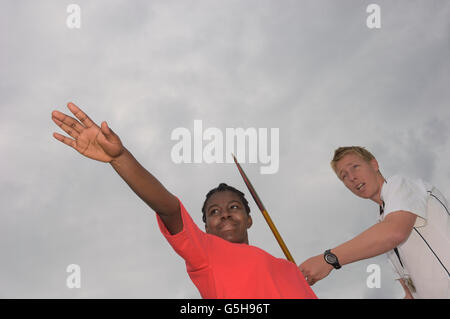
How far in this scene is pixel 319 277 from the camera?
10.3 feet

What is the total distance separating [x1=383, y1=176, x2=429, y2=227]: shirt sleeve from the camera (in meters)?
3.27

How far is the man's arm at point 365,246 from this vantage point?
10.2 ft

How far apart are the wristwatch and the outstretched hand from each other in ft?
5.95

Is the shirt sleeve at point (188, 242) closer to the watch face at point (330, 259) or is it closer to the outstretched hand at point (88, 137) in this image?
the outstretched hand at point (88, 137)

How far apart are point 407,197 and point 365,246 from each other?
605 millimetres

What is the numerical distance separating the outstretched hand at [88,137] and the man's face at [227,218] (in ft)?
4.30

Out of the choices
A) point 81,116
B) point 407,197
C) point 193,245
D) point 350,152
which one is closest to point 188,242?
point 193,245

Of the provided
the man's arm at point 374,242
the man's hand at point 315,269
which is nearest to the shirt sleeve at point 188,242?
the man's hand at point 315,269

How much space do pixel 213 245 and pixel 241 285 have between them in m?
0.34

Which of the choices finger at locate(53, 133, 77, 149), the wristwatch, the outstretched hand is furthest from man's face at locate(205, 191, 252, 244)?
finger at locate(53, 133, 77, 149)

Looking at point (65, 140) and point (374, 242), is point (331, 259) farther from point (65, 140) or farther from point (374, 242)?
point (65, 140)
